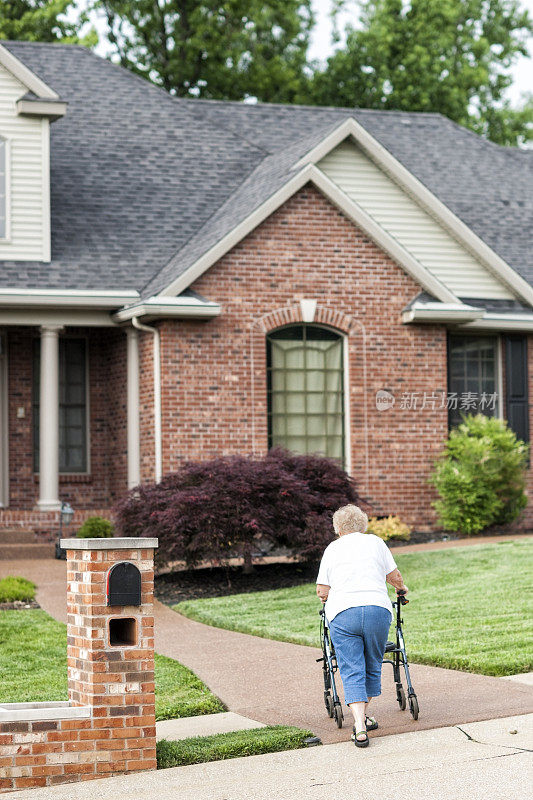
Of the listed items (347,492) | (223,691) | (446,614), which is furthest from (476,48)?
(223,691)

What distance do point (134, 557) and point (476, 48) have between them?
33311mm

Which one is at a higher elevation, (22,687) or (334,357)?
(334,357)

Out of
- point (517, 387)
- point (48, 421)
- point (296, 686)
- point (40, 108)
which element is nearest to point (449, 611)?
point (296, 686)

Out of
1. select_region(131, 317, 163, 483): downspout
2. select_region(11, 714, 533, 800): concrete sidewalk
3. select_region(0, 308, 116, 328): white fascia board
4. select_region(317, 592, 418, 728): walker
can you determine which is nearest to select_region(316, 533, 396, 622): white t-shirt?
select_region(317, 592, 418, 728): walker

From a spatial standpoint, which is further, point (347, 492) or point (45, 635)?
point (347, 492)

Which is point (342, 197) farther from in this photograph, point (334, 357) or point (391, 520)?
point (391, 520)

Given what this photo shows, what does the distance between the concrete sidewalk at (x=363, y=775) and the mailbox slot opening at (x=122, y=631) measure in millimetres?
737

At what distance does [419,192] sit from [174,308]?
4.57 m

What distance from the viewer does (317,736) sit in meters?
7.21

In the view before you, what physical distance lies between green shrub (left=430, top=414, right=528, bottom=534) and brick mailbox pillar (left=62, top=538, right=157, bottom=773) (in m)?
10.9

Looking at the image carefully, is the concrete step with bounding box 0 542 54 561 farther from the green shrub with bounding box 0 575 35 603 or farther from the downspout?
the green shrub with bounding box 0 575 35 603

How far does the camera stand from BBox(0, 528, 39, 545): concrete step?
16219 millimetres

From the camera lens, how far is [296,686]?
873 cm

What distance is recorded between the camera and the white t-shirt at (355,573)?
7316 millimetres
